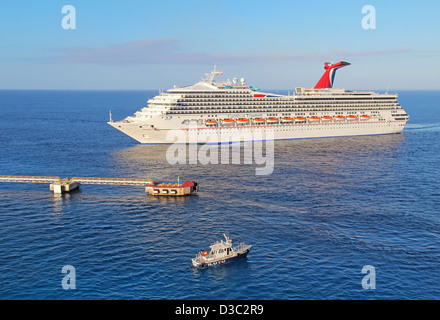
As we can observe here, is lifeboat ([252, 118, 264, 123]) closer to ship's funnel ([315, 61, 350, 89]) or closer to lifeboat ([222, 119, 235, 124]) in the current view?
lifeboat ([222, 119, 235, 124])

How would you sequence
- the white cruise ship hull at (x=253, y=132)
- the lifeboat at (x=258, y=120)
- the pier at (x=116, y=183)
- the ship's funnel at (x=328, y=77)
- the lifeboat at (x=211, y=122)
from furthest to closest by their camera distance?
the ship's funnel at (x=328, y=77) < the lifeboat at (x=258, y=120) < the lifeboat at (x=211, y=122) < the white cruise ship hull at (x=253, y=132) < the pier at (x=116, y=183)

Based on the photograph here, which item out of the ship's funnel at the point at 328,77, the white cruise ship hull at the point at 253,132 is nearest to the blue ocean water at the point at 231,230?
the white cruise ship hull at the point at 253,132

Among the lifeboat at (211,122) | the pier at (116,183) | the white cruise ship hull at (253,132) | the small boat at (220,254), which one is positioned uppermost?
the lifeboat at (211,122)

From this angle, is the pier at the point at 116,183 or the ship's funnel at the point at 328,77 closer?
the pier at the point at 116,183

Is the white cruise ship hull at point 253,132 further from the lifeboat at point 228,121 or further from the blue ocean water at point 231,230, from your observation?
the blue ocean water at point 231,230

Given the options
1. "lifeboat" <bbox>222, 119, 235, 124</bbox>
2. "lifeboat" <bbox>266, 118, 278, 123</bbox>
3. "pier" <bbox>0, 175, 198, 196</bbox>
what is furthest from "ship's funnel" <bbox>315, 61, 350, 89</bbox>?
"pier" <bbox>0, 175, 198, 196</bbox>

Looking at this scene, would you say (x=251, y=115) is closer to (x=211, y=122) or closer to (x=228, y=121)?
(x=228, y=121)
